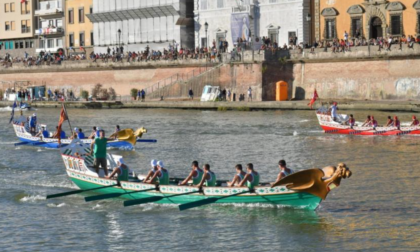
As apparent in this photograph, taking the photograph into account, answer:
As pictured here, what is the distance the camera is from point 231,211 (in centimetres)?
3008

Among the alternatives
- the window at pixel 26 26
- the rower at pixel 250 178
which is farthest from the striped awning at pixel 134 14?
the rower at pixel 250 178

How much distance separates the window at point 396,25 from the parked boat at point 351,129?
19.7 m

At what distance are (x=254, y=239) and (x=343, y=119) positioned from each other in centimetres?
3009

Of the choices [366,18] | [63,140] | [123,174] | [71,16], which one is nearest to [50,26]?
[71,16]

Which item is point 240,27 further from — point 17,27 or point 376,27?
point 17,27

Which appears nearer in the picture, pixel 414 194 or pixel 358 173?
pixel 414 194

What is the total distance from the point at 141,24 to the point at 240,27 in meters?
18.8

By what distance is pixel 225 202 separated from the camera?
1174 inches

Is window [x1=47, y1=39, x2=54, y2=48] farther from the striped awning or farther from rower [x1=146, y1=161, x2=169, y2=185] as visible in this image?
rower [x1=146, y1=161, x2=169, y2=185]

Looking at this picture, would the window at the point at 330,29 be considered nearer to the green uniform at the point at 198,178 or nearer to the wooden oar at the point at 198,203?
the green uniform at the point at 198,178

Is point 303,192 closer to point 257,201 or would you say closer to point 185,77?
point 257,201

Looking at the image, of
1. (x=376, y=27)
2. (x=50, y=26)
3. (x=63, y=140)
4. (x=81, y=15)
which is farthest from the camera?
(x=50, y=26)

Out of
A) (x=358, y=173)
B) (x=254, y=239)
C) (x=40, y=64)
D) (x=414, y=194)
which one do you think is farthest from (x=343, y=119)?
(x=40, y=64)

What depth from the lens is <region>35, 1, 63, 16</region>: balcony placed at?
11256 cm
